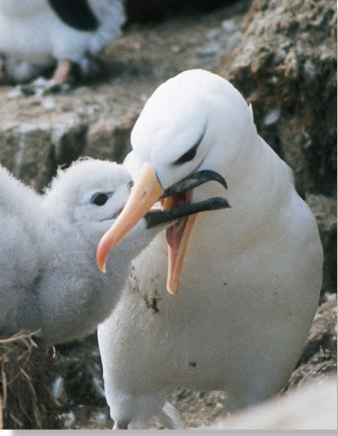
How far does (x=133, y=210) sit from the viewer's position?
4.38 m

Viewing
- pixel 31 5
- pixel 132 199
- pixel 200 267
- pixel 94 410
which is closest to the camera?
pixel 132 199

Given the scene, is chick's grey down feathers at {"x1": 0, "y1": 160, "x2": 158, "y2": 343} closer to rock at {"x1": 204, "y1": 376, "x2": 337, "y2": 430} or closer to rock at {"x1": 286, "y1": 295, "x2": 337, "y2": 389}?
rock at {"x1": 286, "y1": 295, "x2": 337, "y2": 389}

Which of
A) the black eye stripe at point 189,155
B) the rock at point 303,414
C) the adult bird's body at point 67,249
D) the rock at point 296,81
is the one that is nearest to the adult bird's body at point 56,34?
the rock at point 296,81

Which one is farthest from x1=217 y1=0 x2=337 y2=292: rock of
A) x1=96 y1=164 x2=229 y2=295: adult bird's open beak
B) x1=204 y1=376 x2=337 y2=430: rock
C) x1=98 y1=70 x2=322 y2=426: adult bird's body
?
x1=204 y1=376 x2=337 y2=430: rock

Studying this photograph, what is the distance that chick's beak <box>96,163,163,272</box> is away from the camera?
14.3 feet

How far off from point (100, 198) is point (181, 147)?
0.95 feet

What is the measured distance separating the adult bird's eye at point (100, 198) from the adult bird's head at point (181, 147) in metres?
0.09

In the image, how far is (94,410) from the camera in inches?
231

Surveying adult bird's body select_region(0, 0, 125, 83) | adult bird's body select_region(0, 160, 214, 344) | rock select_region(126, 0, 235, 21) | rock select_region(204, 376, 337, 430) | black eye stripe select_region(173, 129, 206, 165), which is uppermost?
rock select_region(204, 376, 337, 430)

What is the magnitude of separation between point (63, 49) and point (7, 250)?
2.72 metres

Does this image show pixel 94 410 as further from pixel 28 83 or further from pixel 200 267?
pixel 28 83

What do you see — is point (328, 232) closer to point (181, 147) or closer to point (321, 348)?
point (321, 348)

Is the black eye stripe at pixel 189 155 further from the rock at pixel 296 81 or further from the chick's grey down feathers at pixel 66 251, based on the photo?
the rock at pixel 296 81

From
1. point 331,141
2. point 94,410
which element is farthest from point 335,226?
point 94,410
